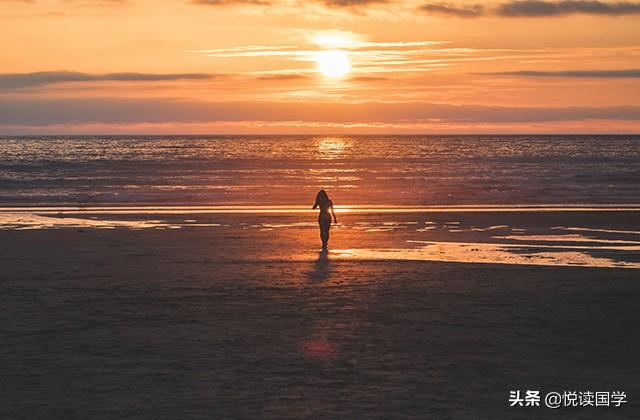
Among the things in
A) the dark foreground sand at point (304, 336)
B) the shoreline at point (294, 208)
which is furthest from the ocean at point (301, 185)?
the dark foreground sand at point (304, 336)

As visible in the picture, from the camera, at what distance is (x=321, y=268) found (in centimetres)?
1877

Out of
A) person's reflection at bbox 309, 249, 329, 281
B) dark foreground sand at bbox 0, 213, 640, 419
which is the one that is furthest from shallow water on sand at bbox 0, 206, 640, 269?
dark foreground sand at bbox 0, 213, 640, 419

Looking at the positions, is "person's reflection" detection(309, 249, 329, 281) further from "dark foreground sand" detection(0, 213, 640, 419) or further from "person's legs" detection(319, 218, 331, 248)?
"person's legs" detection(319, 218, 331, 248)

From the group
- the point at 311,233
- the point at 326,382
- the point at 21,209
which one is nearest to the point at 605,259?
the point at 311,233

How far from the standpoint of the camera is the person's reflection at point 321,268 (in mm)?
17438

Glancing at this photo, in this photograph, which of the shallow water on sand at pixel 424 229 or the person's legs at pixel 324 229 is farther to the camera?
the person's legs at pixel 324 229

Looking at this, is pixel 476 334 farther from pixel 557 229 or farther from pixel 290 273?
pixel 557 229

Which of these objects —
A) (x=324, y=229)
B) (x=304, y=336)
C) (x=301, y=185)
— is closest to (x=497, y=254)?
(x=324, y=229)

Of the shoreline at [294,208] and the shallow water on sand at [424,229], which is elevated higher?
the shallow water on sand at [424,229]

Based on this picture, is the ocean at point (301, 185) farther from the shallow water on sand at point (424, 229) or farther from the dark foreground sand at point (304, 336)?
the dark foreground sand at point (304, 336)

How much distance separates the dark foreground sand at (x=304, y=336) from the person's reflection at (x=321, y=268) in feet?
0.28

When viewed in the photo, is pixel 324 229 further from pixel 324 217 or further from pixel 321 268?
pixel 321 268

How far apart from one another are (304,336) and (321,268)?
669 cm

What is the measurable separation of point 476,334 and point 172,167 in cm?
7430
